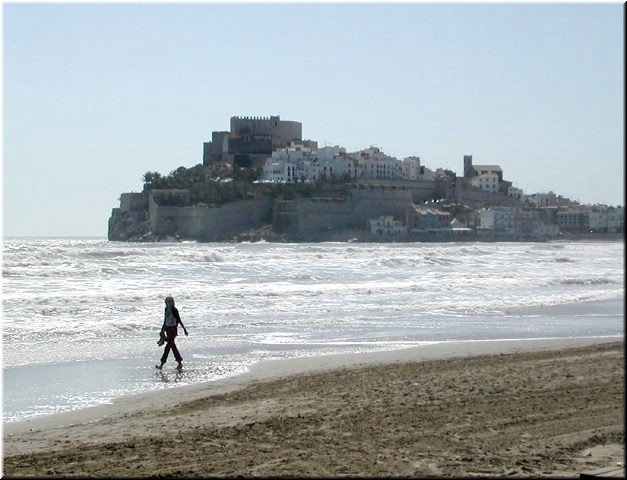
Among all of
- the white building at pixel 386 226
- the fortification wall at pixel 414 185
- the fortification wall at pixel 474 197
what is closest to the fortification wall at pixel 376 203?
the white building at pixel 386 226

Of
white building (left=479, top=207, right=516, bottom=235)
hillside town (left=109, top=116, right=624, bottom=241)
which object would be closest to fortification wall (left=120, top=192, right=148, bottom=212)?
hillside town (left=109, top=116, right=624, bottom=241)

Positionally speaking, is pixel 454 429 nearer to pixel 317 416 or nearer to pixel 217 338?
pixel 317 416

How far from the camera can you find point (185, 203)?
283ft

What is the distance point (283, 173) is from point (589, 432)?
87530mm

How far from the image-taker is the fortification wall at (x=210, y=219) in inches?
3205

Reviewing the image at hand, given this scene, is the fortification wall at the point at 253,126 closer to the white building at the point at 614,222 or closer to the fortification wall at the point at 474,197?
the fortification wall at the point at 474,197

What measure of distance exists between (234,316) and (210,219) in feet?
219

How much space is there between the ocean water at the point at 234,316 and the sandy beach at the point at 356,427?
0.97m

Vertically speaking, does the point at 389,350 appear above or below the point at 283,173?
below

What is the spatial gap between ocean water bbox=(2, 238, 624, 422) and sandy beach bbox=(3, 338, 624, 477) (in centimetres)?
97

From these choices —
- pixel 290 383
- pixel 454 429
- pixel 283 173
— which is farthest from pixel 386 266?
pixel 283 173

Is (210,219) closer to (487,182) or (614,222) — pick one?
(487,182)

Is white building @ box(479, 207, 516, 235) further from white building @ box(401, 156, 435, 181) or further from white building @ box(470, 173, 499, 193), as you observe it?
white building @ box(401, 156, 435, 181)

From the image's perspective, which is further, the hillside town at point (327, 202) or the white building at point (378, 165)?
the white building at point (378, 165)
